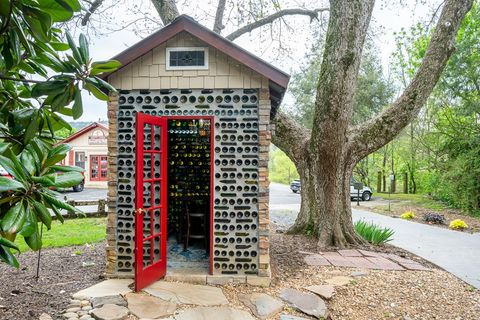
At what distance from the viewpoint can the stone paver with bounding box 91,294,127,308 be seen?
3.85 m

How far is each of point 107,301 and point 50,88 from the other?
265cm

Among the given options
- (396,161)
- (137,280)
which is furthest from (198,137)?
(396,161)

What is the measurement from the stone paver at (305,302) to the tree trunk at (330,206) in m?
2.70

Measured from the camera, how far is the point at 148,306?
387 cm

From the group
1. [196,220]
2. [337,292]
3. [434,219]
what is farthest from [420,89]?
[434,219]

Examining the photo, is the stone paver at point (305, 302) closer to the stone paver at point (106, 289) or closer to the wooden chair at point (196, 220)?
the stone paver at point (106, 289)

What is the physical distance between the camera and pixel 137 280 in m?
4.23

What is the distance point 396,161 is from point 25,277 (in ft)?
77.6

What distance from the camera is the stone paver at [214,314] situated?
12.2 ft

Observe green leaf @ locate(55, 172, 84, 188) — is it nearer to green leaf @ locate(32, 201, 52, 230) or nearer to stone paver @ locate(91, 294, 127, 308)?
green leaf @ locate(32, 201, 52, 230)

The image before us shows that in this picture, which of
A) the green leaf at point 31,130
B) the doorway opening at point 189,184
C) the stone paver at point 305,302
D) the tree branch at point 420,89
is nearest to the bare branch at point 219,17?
the doorway opening at point 189,184

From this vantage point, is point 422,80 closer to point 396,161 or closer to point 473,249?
point 473,249

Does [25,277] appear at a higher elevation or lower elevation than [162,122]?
lower

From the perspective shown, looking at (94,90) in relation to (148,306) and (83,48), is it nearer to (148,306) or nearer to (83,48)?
(83,48)
